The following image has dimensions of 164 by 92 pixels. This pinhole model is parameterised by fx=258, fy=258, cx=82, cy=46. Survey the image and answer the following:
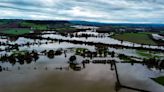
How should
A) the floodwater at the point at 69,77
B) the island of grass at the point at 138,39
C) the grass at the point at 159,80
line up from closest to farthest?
the floodwater at the point at 69,77 → the grass at the point at 159,80 → the island of grass at the point at 138,39

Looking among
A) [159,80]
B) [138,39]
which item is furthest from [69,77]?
[138,39]

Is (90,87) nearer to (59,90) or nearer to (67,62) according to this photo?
(59,90)

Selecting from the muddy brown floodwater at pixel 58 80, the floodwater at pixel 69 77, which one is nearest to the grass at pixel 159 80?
the floodwater at pixel 69 77

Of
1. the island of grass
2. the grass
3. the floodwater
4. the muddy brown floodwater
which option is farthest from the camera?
the island of grass

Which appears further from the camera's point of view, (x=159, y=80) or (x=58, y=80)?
(x=159, y=80)

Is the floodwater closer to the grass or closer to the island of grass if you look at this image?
the grass

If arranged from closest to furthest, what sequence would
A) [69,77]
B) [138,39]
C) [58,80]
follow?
[58,80]
[69,77]
[138,39]

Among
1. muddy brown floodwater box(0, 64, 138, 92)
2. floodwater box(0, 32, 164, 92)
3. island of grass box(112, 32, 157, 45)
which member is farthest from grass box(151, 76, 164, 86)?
island of grass box(112, 32, 157, 45)

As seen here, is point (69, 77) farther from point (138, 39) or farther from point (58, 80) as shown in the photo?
point (138, 39)

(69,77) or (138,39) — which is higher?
(69,77)

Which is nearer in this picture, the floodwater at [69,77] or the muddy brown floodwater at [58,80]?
the muddy brown floodwater at [58,80]

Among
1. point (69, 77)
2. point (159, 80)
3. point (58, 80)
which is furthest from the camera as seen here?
point (69, 77)

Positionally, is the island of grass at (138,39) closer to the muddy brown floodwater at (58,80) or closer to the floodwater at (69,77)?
the floodwater at (69,77)
